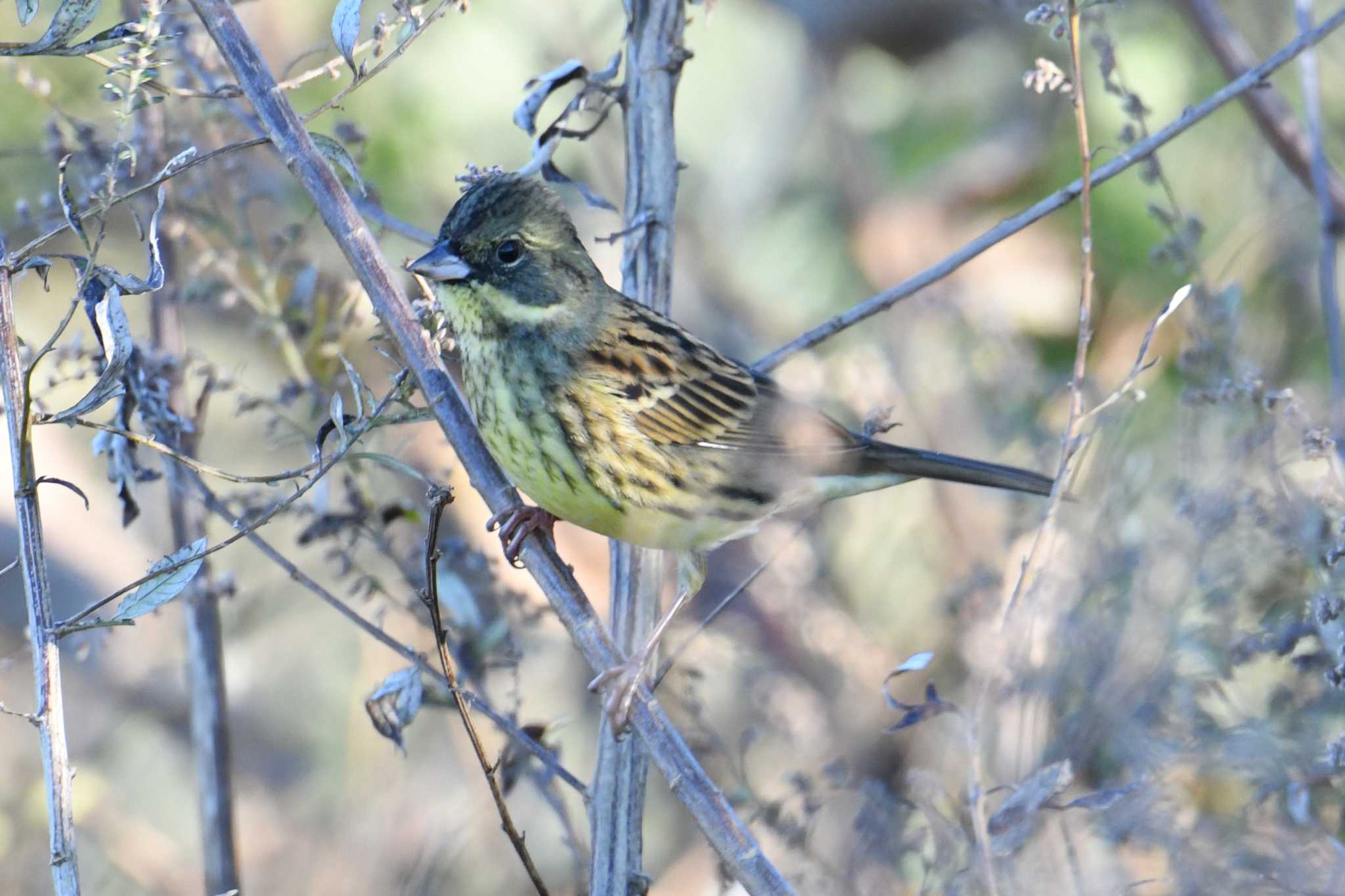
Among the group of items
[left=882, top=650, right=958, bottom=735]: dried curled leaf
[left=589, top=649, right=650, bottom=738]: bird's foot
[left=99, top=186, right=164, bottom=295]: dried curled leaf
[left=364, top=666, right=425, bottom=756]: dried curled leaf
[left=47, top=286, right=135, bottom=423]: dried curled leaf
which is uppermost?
[left=99, top=186, right=164, bottom=295]: dried curled leaf

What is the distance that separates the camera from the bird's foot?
89.0 inches

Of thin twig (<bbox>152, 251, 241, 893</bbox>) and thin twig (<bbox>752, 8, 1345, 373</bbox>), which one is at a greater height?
thin twig (<bbox>152, 251, 241, 893</bbox>)

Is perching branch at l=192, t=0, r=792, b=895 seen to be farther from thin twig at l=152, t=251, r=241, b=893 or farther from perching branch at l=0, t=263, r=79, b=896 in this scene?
thin twig at l=152, t=251, r=241, b=893

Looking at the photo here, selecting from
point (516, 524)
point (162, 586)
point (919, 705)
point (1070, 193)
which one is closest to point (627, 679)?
point (919, 705)

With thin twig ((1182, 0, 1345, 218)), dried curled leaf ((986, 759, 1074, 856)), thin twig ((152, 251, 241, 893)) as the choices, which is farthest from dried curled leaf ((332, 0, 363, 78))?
thin twig ((1182, 0, 1345, 218))

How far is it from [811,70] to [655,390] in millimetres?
4146

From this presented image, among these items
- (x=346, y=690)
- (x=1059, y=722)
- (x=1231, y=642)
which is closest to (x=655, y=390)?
(x=1059, y=722)

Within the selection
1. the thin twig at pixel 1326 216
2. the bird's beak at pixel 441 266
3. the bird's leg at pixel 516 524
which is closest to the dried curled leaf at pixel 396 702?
the bird's leg at pixel 516 524

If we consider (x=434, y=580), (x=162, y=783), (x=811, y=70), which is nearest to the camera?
(x=434, y=580)

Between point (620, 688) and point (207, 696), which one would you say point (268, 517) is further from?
point (207, 696)

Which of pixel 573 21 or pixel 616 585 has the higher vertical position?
pixel 573 21

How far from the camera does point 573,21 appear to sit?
5879 mm

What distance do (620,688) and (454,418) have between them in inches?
21.9

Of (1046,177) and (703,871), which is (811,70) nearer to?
(1046,177)
